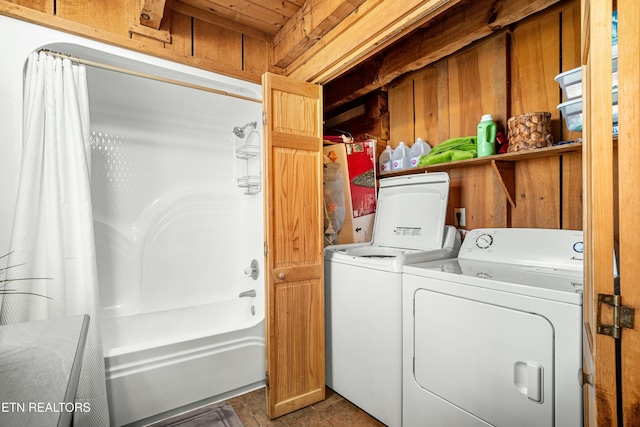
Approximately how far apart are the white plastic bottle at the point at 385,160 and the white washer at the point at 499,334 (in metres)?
1.01

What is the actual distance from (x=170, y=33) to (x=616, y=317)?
244 cm

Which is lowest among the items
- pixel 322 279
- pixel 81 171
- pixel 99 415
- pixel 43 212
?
pixel 99 415

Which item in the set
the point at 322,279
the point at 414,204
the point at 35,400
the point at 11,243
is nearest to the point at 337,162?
the point at 414,204

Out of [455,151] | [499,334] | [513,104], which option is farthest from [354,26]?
[499,334]

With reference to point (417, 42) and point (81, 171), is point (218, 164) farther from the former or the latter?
point (417, 42)

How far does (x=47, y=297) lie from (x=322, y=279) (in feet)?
4.73

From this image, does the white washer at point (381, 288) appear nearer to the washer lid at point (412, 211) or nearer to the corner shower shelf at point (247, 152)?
the washer lid at point (412, 211)

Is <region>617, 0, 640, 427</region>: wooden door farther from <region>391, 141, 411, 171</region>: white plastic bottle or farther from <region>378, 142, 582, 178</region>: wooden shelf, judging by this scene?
<region>391, 141, 411, 171</region>: white plastic bottle

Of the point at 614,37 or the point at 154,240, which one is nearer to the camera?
the point at 614,37

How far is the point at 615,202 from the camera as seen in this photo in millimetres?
728

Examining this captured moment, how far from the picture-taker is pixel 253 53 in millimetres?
2258

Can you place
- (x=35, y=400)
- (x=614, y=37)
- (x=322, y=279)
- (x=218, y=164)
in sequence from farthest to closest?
(x=218, y=164), (x=322, y=279), (x=614, y=37), (x=35, y=400)

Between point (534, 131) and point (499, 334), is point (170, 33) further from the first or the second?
point (499, 334)

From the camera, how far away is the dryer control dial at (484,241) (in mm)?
1754
